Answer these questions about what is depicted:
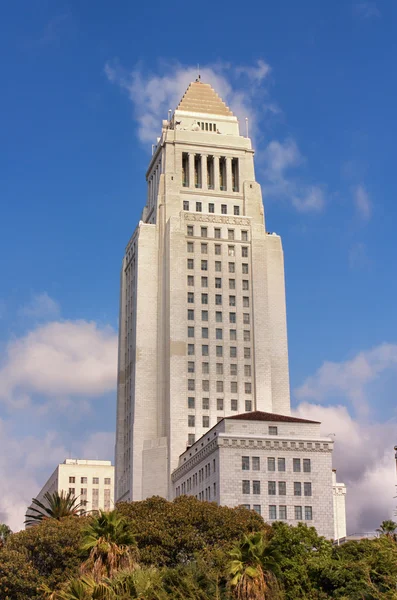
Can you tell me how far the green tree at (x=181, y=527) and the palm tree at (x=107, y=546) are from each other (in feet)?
50.8

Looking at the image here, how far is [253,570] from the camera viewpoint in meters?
44.1

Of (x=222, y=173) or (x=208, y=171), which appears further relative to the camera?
(x=222, y=173)

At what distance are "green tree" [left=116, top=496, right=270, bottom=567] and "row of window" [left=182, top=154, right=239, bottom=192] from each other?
69159 millimetres

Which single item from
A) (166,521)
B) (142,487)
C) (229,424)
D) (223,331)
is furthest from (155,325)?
(166,521)

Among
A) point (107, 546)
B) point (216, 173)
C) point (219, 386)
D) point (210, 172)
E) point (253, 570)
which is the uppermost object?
point (210, 172)

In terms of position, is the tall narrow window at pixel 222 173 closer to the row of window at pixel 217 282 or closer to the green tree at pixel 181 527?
the row of window at pixel 217 282

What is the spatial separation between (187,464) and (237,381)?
669 inches

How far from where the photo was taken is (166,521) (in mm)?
65938

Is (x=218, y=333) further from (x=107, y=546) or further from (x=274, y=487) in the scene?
(x=107, y=546)

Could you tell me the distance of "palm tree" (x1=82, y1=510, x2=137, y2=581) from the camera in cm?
4575

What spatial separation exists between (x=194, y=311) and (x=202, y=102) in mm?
38334

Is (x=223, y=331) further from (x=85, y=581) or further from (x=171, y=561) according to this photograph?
(x=85, y=581)

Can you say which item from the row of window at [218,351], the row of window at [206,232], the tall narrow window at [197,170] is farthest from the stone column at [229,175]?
the row of window at [218,351]

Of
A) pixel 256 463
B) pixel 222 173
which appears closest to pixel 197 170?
pixel 222 173
